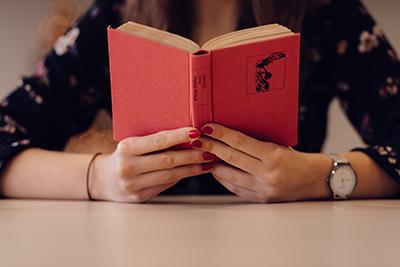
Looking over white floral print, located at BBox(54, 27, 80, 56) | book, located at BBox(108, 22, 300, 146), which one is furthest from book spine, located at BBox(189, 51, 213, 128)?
white floral print, located at BBox(54, 27, 80, 56)

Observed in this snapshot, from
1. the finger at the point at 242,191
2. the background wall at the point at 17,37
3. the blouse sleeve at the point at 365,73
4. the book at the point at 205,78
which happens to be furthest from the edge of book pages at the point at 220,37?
the background wall at the point at 17,37

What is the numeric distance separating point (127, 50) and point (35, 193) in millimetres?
324

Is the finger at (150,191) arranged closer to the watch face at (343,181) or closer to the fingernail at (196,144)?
the fingernail at (196,144)

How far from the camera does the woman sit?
0.87 meters

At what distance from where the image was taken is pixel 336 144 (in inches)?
93.7

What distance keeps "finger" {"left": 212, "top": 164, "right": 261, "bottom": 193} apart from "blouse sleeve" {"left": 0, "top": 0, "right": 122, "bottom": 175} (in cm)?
41

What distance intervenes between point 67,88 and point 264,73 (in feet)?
1.83

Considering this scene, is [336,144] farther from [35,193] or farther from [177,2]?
[35,193]

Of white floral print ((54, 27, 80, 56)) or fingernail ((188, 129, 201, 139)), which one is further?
white floral print ((54, 27, 80, 56))

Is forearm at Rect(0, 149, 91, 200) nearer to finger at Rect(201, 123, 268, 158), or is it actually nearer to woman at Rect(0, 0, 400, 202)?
woman at Rect(0, 0, 400, 202)

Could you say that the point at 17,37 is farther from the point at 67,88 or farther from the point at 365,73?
the point at 365,73

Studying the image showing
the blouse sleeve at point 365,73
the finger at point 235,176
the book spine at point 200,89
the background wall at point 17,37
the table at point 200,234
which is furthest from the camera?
the background wall at point 17,37

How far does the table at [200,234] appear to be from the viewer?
556 millimetres

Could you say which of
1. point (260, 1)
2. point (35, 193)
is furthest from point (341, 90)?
point (35, 193)
